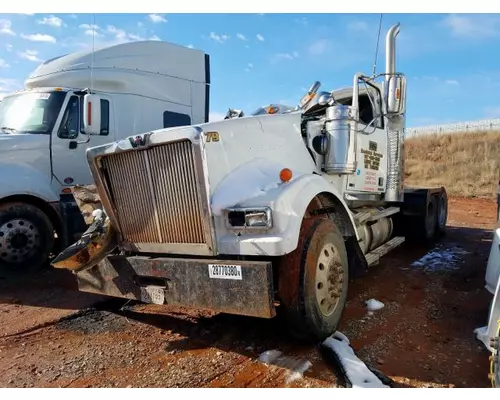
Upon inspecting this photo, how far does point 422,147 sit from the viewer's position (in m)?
29.0

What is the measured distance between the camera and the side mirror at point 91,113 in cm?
630

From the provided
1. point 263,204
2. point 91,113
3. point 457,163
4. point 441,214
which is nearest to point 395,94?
point 263,204

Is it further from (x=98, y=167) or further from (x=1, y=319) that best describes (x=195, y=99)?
(x=1, y=319)

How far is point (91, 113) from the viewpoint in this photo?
20.9 feet

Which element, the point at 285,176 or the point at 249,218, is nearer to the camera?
the point at 249,218

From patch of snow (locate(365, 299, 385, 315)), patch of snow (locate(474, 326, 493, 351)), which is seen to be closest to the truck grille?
patch of snow (locate(365, 299, 385, 315))

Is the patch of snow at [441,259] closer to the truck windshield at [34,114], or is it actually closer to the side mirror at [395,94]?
the side mirror at [395,94]

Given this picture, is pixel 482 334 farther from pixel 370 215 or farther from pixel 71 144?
pixel 71 144

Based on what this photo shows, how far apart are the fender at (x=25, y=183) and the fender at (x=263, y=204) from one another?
12.1 feet

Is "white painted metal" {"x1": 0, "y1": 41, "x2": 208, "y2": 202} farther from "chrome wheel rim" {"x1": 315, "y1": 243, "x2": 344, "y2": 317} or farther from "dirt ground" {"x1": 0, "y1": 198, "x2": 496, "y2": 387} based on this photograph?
"chrome wheel rim" {"x1": 315, "y1": 243, "x2": 344, "y2": 317}

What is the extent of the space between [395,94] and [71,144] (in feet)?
15.7

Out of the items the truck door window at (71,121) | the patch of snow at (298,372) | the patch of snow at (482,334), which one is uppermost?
the truck door window at (71,121)

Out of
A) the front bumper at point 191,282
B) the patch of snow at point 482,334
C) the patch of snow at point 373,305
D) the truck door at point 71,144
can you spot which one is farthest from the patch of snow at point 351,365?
the truck door at point 71,144

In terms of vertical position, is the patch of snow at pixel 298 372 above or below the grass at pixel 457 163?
below
